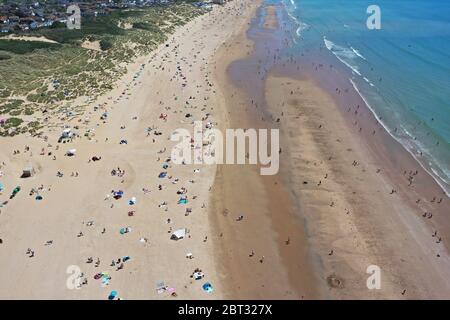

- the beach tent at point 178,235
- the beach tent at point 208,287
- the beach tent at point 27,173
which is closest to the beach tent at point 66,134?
the beach tent at point 27,173

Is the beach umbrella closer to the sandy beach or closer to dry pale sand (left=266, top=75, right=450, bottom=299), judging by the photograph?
the sandy beach

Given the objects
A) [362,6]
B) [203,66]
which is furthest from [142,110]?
[362,6]

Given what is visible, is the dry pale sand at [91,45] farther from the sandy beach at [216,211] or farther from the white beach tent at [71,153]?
the white beach tent at [71,153]

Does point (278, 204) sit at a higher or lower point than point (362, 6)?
lower

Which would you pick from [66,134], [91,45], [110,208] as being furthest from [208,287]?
[91,45]

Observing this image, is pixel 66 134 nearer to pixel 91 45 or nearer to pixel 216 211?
pixel 216 211
